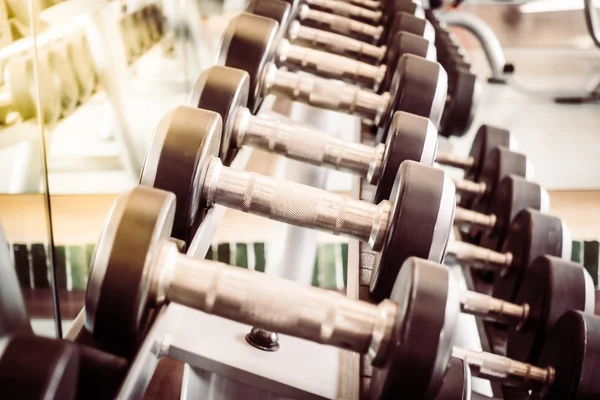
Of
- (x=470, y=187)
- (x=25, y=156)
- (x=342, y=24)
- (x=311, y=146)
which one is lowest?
(x=25, y=156)

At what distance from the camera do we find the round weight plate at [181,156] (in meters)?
0.47

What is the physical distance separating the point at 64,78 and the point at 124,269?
114 centimetres

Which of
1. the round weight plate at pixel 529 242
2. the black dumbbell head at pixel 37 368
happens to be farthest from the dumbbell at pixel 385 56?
the black dumbbell head at pixel 37 368

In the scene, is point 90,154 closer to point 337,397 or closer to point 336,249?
point 336,249

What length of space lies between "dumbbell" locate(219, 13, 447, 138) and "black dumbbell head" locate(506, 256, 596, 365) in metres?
0.21

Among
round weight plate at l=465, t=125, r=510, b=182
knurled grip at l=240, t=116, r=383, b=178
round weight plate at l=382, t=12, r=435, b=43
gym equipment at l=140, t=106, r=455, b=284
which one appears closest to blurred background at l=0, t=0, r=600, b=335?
round weight plate at l=465, t=125, r=510, b=182

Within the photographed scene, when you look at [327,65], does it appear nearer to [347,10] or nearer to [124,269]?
[347,10]

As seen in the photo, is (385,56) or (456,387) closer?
(456,387)

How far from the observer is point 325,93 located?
72 centimetres

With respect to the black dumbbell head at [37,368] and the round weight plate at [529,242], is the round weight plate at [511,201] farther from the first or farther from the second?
the black dumbbell head at [37,368]

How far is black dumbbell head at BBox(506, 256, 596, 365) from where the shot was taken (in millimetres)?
599

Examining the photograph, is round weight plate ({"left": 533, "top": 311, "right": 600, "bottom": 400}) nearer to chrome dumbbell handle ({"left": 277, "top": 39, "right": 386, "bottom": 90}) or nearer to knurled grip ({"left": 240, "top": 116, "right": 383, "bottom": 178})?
knurled grip ({"left": 240, "top": 116, "right": 383, "bottom": 178})

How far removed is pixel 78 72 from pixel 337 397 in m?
1.23

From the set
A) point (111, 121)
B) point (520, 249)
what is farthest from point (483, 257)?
point (111, 121)
